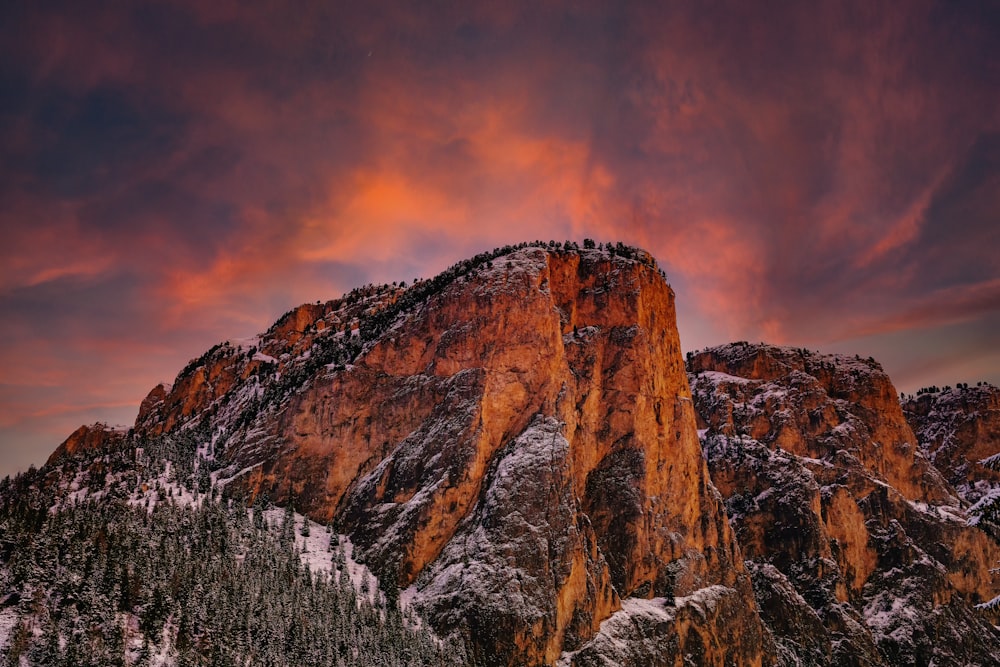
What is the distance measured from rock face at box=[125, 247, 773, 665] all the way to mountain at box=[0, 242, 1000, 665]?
0.49 m

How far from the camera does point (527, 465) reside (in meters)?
148

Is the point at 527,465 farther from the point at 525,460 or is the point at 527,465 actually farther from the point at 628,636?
the point at 628,636

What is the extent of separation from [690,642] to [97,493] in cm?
13106

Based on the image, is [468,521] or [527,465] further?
[468,521]

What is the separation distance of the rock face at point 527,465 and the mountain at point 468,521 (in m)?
0.49

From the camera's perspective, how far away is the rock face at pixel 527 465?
444ft

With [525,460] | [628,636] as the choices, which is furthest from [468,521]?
[628,636]

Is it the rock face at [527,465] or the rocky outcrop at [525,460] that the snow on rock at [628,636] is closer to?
the rock face at [527,465]

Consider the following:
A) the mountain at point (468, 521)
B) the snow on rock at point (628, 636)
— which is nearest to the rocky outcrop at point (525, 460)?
the mountain at point (468, 521)

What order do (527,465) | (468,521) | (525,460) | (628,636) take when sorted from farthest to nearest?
1. (525,460)
2. (468,521)
3. (527,465)
4. (628,636)

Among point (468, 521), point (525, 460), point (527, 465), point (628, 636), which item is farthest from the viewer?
point (525, 460)

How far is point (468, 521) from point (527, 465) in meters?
15.9

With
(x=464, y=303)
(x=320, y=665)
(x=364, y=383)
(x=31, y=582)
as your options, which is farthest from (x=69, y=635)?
(x=464, y=303)

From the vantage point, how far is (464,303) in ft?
605
